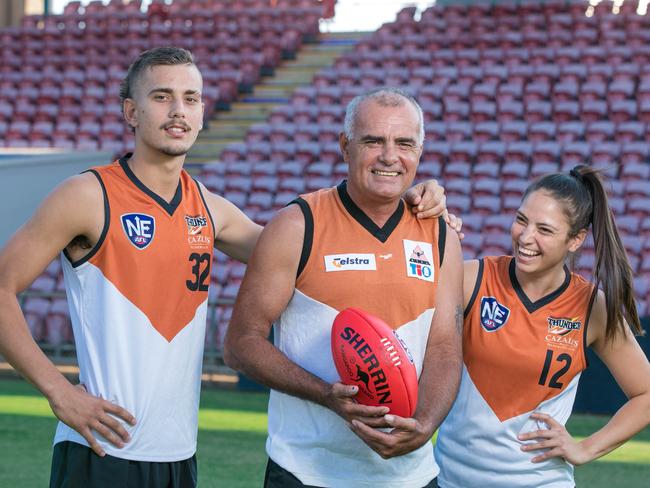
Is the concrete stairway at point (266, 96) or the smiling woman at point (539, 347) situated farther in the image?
the concrete stairway at point (266, 96)

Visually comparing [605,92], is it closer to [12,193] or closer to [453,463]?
[12,193]

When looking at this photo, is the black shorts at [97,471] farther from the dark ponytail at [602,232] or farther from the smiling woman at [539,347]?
the dark ponytail at [602,232]

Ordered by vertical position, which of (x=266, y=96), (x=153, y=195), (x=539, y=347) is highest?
(x=153, y=195)

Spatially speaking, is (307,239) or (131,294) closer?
(307,239)

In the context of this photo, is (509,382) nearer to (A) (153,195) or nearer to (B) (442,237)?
(B) (442,237)

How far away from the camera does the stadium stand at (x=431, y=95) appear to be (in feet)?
39.2

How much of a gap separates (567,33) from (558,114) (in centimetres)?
265

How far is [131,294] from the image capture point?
2.99 meters

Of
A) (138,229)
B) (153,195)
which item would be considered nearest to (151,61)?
(153,195)

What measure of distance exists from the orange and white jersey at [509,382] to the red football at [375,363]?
59 cm

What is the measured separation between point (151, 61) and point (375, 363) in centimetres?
114

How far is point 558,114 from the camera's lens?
43.9 feet

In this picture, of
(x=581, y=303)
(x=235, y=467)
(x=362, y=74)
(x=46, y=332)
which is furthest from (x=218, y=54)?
(x=581, y=303)

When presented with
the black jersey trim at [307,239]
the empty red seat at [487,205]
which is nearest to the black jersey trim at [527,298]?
the black jersey trim at [307,239]
